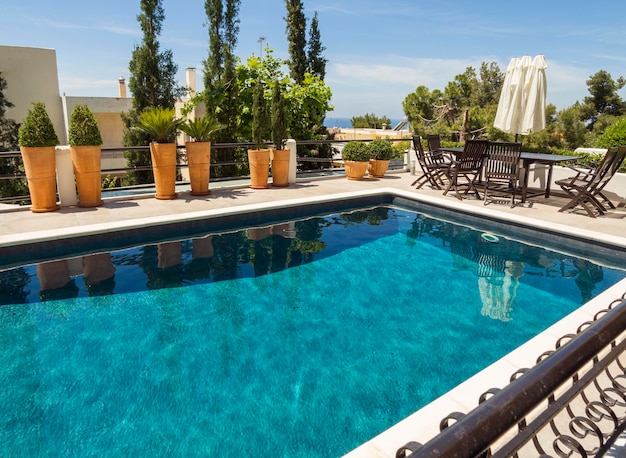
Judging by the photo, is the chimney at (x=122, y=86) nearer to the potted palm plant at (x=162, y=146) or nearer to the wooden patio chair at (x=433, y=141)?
the potted palm plant at (x=162, y=146)

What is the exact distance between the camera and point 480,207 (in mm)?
7891

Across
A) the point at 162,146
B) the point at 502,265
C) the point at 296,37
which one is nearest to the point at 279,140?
the point at 162,146

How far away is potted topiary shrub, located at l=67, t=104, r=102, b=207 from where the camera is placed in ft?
22.1

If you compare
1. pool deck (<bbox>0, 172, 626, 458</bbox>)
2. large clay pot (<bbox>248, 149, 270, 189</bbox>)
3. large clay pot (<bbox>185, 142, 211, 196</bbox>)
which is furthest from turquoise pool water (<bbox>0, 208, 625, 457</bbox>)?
large clay pot (<bbox>248, 149, 270, 189</bbox>)

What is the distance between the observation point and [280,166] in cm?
952

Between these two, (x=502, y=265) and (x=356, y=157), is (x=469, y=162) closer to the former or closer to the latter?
(x=356, y=157)

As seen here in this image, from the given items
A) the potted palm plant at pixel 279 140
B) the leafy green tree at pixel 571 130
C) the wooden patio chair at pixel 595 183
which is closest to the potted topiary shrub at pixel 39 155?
the potted palm plant at pixel 279 140

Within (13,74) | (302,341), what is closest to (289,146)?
(302,341)

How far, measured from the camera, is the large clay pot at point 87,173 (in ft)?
22.3

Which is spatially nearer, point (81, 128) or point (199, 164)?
point (81, 128)

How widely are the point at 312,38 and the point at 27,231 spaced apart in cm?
1107

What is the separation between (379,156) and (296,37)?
571cm

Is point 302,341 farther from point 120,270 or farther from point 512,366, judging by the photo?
point 120,270

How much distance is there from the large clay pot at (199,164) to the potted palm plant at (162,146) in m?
0.40
